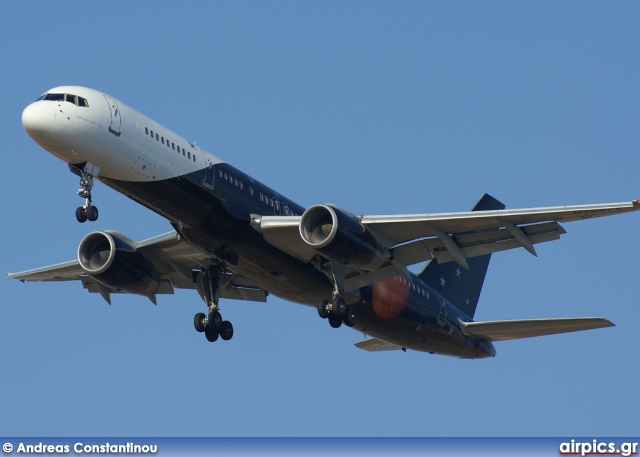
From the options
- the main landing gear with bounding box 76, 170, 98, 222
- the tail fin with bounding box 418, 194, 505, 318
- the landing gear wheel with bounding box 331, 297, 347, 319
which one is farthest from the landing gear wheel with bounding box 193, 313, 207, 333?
the tail fin with bounding box 418, 194, 505, 318

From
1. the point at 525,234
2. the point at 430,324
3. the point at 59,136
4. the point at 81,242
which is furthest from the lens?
the point at 430,324

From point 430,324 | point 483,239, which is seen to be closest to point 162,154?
point 483,239

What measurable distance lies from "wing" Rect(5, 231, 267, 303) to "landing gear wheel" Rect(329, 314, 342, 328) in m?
5.07

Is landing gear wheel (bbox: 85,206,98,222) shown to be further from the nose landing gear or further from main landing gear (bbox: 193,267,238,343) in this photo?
main landing gear (bbox: 193,267,238,343)

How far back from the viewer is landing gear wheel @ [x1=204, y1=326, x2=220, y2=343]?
4347cm

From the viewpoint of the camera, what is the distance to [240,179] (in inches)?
1555

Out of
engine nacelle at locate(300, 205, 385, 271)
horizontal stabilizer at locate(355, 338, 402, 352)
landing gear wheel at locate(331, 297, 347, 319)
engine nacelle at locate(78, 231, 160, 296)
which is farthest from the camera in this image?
horizontal stabilizer at locate(355, 338, 402, 352)

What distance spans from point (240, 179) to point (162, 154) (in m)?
3.39

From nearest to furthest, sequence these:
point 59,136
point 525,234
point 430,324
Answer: point 59,136 < point 525,234 < point 430,324

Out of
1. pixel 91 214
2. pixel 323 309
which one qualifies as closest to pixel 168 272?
pixel 323 309

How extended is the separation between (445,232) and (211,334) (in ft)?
33.0

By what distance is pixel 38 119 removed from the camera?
115ft

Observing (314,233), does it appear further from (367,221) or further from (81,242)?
(81,242)

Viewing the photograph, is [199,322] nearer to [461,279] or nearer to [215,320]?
[215,320]
